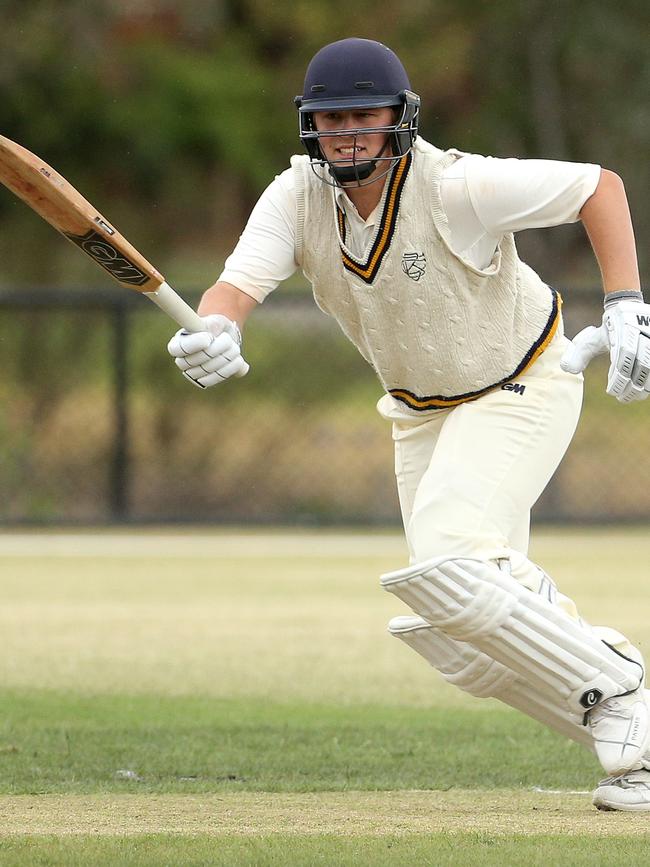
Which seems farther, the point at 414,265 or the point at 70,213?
the point at 414,265

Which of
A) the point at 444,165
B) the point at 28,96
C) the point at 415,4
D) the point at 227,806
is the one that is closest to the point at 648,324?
the point at 444,165

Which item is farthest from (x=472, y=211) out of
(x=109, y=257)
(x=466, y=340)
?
(x=109, y=257)

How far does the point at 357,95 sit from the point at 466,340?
59 centimetres

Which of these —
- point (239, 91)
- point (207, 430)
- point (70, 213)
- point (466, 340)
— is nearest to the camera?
point (70, 213)

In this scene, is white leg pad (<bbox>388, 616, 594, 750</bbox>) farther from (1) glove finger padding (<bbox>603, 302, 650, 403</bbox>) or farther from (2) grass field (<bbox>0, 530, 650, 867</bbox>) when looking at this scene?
(1) glove finger padding (<bbox>603, 302, 650, 403</bbox>)

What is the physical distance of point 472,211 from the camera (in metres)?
3.65

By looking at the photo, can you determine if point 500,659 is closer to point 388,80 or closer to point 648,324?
point 648,324

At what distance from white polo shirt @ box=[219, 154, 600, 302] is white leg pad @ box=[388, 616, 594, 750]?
0.82 m

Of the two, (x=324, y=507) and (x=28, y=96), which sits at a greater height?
(x=28, y=96)

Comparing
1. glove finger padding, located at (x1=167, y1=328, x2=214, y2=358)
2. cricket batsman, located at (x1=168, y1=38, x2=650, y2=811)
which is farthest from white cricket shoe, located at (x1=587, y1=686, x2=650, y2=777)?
glove finger padding, located at (x1=167, y1=328, x2=214, y2=358)

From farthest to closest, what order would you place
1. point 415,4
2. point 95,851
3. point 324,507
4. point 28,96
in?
1. point 28,96
2. point 415,4
3. point 324,507
4. point 95,851

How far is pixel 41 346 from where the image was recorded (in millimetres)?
11773

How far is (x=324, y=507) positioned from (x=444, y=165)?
8.00 m

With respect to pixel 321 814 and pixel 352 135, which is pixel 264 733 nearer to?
pixel 321 814
